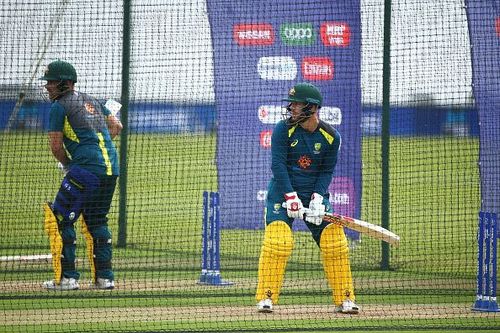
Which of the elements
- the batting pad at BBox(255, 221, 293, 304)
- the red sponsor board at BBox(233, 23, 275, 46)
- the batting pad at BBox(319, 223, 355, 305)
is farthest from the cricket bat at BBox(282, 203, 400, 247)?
the red sponsor board at BBox(233, 23, 275, 46)

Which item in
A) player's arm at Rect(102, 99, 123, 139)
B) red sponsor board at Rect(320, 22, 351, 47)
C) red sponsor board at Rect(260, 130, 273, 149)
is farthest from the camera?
red sponsor board at Rect(260, 130, 273, 149)

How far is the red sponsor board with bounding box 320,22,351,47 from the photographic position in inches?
567

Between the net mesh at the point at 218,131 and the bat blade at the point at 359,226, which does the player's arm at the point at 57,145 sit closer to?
the net mesh at the point at 218,131

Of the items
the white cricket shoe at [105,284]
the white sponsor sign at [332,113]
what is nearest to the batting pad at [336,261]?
the white cricket shoe at [105,284]

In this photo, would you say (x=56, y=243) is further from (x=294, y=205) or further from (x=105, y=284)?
(x=294, y=205)

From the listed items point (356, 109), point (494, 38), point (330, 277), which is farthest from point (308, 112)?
point (356, 109)

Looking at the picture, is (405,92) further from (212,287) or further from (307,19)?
(212,287)

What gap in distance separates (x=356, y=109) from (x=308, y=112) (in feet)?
14.2

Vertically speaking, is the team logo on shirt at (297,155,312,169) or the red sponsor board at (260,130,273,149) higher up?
the red sponsor board at (260,130,273,149)

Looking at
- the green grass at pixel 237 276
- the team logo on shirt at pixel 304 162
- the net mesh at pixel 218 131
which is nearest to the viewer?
the green grass at pixel 237 276

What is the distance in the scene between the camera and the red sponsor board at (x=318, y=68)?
48.2ft

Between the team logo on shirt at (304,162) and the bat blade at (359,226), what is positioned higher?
the team logo on shirt at (304,162)

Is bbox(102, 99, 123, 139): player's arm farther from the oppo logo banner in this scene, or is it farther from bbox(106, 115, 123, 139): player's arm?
the oppo logo banner

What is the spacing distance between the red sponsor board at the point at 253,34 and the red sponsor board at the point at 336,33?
26.9 inches
